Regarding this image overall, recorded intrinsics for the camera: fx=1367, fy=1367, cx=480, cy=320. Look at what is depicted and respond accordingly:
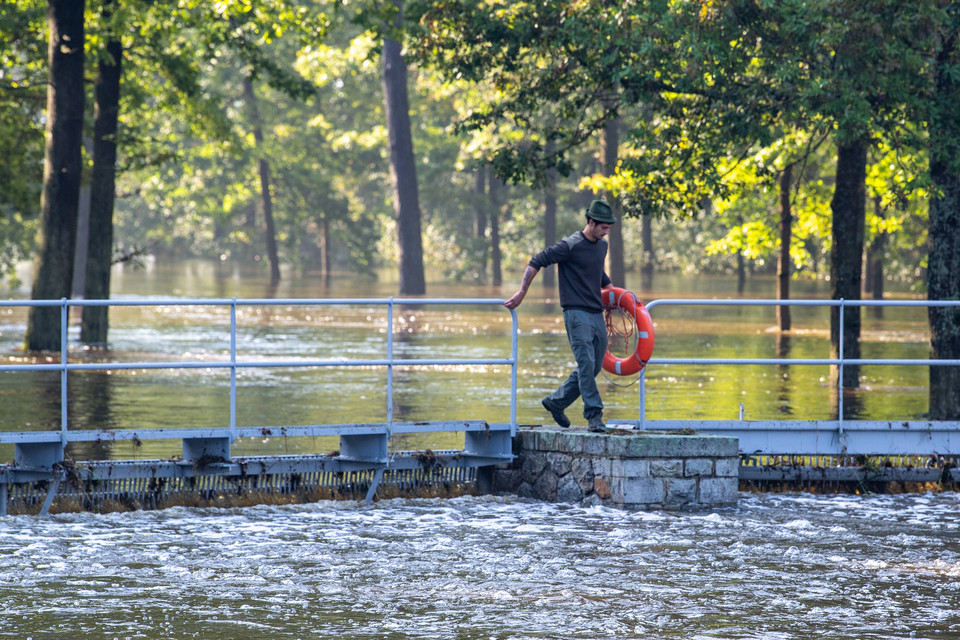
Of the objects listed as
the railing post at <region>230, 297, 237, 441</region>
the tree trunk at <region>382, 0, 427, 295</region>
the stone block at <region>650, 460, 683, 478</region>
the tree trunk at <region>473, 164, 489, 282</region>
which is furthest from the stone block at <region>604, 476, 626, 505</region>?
the tree trunk at <region>473, 164, 489, 282</region>

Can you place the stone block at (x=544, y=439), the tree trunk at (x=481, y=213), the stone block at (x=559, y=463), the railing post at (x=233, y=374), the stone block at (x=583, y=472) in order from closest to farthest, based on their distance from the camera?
the railing post at (x=233, y=374) < the stone block at (x=583, y=472) < the stone block at (x=559, y=463) < the stone block at (x=544, y=439) < the tree trunk at (x=481, y=213)

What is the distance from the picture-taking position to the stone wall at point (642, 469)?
11570mm

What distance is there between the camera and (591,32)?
1714 cm

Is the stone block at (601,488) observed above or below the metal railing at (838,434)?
below

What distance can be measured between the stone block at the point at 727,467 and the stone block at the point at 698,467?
0.24ft

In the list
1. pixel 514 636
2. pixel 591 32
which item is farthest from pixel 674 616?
pixel 591 32

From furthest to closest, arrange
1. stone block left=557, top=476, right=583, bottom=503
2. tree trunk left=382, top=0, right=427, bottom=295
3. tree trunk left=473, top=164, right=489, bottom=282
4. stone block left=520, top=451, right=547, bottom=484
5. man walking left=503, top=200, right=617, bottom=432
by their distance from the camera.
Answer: tree trunk left=473, top=164, right=489, bottom=282, tree trunk left=382, top=0, right=427, bottom=295, stone block left=520, top=451, right=547, bottom=484, stone block left=557, top=476, right=583, bottom=503, man walking left=503, top=200, right=617, bottom=432

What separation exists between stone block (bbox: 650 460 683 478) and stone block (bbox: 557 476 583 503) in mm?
763

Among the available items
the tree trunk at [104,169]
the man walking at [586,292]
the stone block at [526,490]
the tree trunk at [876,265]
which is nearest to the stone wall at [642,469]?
the stone block at [526,490]

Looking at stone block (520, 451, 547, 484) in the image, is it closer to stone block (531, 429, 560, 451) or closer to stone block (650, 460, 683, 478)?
stone block (531, 429, 560, 451)

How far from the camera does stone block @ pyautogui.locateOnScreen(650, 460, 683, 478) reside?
1161 cm

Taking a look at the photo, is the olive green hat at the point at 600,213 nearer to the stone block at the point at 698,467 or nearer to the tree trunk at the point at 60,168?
the stone block at the point at 698,467

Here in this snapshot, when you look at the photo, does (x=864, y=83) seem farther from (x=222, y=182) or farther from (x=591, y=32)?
(x=222, y=182)

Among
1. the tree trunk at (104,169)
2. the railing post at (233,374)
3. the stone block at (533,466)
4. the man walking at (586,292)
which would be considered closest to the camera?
the railing post at (233,374)
